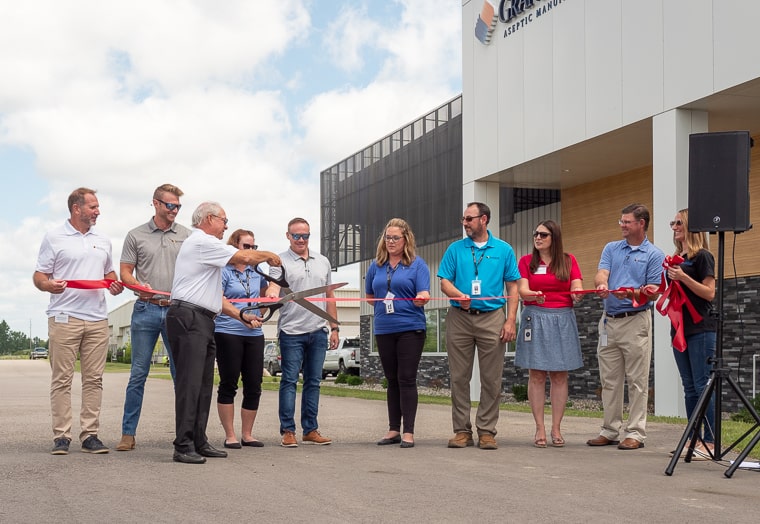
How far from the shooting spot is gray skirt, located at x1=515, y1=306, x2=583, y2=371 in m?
8.95

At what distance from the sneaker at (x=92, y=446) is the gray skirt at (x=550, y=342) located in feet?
12.4

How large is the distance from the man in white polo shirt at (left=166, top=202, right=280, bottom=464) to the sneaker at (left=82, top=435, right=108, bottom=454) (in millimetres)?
836

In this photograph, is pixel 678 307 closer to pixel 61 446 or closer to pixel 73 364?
pixel 73 364

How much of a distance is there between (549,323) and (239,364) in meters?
2.86

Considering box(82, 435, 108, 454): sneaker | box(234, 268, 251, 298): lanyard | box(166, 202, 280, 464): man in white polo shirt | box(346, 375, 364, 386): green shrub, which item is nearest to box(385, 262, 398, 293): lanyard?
box(234, 268, 251, 298): lanyard

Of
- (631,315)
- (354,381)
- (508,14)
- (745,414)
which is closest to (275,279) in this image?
(631,315)

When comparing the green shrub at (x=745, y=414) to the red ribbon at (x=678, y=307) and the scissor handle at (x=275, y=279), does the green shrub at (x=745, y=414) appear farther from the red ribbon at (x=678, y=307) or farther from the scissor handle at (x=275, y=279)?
the scissor handle at (x=275, y=279)

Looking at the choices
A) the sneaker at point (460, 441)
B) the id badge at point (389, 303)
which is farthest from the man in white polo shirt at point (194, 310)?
the sneaker at point (460, 441)

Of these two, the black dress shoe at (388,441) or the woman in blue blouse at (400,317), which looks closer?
the woman in blue blouse at (400,317)

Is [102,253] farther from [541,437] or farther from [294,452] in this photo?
[541,437]

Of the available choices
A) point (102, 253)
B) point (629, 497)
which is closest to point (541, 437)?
point (629, 497)

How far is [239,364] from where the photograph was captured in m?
8.57

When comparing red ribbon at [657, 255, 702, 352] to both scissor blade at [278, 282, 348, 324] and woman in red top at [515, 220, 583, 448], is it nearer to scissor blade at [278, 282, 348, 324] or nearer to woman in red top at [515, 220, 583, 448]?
woman in red top at [515, 220, 583, 448]

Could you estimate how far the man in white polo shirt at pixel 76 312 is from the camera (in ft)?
26.2
